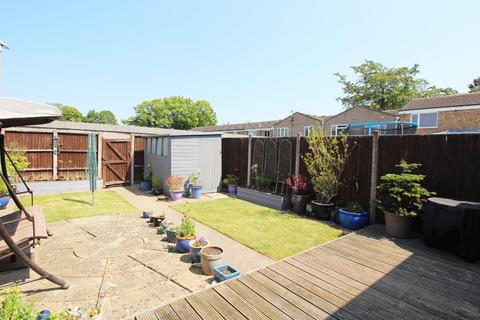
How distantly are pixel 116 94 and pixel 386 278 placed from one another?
129ft

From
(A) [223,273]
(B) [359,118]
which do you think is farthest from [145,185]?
(B) [359,118]

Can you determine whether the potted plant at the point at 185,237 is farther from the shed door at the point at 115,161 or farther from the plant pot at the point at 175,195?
the shed door at the point at 115,161

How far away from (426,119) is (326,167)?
19.0m

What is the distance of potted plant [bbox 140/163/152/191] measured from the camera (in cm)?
1133

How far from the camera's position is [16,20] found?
28.5 ft

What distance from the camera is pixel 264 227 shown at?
6.28m

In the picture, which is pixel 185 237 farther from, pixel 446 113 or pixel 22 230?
pixel 446 113

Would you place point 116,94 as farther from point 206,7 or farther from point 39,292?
point 39,292

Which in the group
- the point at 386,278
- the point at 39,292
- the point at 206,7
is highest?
the point at 206,7

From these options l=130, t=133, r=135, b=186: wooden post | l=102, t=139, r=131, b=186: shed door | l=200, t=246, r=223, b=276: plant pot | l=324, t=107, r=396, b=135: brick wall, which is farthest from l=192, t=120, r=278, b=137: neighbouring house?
l=200, t=246, r=223, b=276: plant pot

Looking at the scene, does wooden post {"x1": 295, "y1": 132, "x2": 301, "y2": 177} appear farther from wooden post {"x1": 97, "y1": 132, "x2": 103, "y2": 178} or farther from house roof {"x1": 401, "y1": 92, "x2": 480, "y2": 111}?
house roof {"x1": 401, "y1": 92, "x2": 480, "y2": 111}

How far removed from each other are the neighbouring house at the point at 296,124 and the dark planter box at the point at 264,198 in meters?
18.7

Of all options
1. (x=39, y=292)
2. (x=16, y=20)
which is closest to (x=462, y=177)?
(x=39, y=292)

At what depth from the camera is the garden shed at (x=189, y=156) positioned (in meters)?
9.99
